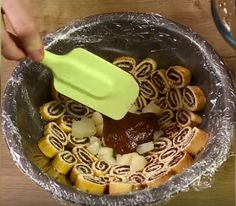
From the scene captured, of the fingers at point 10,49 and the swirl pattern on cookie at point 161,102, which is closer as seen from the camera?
the fingers at point 10,49

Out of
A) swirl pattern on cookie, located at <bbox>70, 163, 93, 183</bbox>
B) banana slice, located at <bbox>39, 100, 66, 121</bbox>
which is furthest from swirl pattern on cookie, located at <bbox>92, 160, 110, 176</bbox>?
banana slice, located at <bbox>39, 100, 66, 121</bbox>

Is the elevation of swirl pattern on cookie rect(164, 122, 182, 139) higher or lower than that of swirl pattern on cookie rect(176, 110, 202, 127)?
lower

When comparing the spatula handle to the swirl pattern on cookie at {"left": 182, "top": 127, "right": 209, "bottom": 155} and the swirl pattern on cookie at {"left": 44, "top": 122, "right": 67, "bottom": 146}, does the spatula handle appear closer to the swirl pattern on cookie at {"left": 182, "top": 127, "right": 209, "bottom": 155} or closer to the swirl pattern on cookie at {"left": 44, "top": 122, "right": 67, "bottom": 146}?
the swirl pattern on cookie at {"left": 44, "top": 122, "right": 67, "bottom": 146}

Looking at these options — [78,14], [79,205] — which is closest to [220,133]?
[79,205]

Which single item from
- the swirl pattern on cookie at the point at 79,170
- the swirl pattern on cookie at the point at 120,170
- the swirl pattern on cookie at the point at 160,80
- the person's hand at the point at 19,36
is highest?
the person's hand at the point at 19,36

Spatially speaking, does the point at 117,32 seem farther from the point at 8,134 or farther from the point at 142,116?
the point at 8,134

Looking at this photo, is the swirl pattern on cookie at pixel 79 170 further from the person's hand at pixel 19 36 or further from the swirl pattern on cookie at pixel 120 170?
the person's hand at pixel 19 36

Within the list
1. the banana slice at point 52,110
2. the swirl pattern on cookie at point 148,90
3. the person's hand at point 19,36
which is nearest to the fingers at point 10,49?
the person's hand at point 19,36
